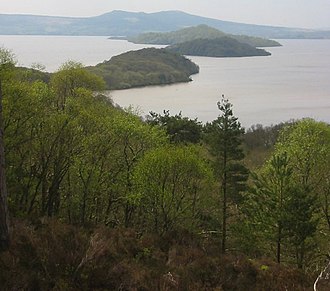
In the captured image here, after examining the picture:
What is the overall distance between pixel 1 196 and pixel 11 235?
101 cm

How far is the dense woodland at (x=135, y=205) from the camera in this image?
8.88 metres

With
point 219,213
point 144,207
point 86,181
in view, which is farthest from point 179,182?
point 219,213

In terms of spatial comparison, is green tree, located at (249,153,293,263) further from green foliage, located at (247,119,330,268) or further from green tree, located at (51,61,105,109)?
green tree, located at (51,61,105,109)

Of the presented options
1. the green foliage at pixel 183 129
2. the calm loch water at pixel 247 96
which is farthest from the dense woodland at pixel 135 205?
the calm loch water at pixel 247 96

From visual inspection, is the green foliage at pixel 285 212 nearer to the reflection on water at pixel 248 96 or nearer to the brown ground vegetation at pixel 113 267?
the brown ground vegetation at pixel 113 267

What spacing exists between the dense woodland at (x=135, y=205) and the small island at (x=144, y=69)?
260 ft

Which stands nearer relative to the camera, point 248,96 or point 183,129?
point 183,129

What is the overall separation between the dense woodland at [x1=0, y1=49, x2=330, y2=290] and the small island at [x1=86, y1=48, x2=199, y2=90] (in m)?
79.2

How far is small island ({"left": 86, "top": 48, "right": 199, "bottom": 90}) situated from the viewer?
357 feet

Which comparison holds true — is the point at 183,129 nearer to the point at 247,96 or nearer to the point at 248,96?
the point at 247,96

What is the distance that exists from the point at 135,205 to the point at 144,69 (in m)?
113

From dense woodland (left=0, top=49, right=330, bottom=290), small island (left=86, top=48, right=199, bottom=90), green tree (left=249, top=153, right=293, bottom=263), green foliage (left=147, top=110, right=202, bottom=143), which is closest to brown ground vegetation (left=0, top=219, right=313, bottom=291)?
dense woodland (left=0, top=49, right=330, bottom=290)

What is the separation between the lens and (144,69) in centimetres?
12925

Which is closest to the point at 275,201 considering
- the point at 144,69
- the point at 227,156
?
the point at 227,156
